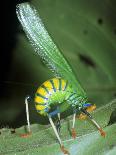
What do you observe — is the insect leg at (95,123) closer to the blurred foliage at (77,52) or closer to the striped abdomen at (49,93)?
the striped abdomen at (49,93)

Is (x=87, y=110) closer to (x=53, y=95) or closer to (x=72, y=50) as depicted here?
(x=53, y=95)

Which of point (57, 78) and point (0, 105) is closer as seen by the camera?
point (57, 78)

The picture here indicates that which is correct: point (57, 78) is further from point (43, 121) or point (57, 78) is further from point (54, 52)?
point (43, 121)

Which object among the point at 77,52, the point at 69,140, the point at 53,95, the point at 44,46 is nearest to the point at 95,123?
the point at 69,140


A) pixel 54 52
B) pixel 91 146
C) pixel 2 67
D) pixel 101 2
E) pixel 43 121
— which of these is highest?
pixel 101 2

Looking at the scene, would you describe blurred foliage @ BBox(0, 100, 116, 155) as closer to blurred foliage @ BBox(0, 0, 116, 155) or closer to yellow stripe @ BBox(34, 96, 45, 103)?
yellow stripe @ BBox(34, 96, 45, 103)

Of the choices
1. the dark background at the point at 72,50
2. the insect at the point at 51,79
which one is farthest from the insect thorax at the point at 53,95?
the dark background at the point at 72,50

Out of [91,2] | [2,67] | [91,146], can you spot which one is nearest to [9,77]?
[2,67]
